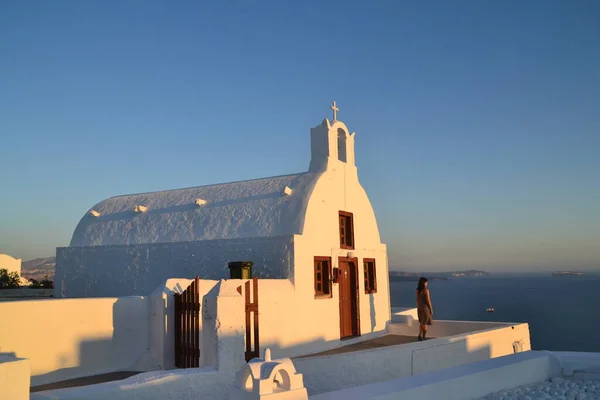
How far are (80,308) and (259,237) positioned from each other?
16.4 feet

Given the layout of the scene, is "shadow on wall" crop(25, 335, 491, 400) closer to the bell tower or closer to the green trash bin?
the green trash bin

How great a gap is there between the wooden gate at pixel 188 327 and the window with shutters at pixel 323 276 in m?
4.26

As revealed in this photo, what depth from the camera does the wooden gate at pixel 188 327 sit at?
381 inches

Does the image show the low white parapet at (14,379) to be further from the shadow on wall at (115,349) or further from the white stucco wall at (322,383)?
the shadow on wall at (115,349)

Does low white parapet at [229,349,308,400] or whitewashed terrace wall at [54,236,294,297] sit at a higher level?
whitewashed terrace wall at [54,236,294,297]

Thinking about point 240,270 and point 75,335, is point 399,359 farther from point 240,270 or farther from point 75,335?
point 75,335

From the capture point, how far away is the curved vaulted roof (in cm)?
1405

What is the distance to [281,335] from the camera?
468 inches

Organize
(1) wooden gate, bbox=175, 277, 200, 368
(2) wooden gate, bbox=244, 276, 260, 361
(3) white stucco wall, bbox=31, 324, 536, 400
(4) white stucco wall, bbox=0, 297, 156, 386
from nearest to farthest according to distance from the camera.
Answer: (3) white stucco wall, bbox=31, 324, 536, 400 < (4) white stucco wall, bbox=0, 297, 156, 386 < (1) wooden gate, bbox=175, 277, 200, 368 < (2) wooden gate, bbox=244, 276, 260, 361

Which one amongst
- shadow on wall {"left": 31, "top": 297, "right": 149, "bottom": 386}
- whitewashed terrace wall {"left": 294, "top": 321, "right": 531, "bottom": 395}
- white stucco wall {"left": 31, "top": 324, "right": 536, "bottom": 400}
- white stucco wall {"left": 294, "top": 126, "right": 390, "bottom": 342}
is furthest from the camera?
white stucco wall {"left": 294, "top": 126, "right": 390, "bottom": 342}

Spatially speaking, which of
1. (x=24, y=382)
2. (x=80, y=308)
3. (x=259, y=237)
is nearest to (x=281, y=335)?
(x=259, y=237)

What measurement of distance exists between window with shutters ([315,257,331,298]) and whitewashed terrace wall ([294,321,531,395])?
7.85 feet

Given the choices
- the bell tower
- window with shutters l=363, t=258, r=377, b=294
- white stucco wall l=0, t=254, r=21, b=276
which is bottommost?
window with shutters l=363, t=258, r=377, b=294

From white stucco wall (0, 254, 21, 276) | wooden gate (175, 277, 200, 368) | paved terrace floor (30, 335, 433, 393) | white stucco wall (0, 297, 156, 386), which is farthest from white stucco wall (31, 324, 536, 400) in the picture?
white stucco wall (0, 254, 21, 276)
